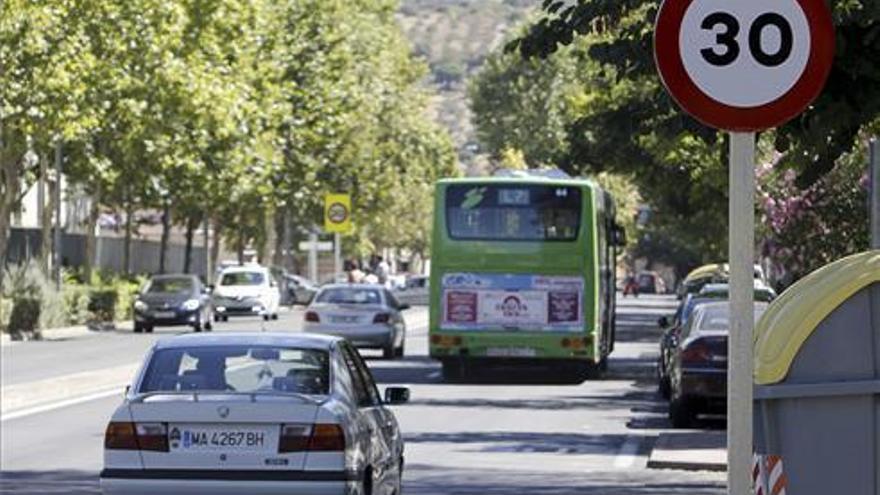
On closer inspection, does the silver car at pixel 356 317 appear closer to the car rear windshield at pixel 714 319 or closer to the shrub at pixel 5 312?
the shrub at pixel 5 312

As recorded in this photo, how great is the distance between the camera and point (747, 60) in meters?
8.00

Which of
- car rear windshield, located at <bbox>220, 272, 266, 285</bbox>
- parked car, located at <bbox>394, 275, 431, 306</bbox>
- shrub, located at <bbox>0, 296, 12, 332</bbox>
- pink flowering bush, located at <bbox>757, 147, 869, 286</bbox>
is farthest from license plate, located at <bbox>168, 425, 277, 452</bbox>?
parked car, located at <bbox>394, 275, 431, 306</bbox>

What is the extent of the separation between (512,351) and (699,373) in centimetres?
969

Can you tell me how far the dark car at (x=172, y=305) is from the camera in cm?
5728

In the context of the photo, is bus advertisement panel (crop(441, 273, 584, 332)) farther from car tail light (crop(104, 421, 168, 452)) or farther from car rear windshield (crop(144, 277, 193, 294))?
car rear windshield (crop(144, 277, 193, 294))

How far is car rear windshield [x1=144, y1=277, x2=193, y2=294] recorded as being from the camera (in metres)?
58.1

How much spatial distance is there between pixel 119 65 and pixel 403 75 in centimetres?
4499

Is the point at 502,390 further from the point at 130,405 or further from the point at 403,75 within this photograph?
the point at 403,75

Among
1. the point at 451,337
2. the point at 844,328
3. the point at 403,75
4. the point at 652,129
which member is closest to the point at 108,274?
the point at 403,75

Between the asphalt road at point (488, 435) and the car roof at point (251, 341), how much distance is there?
4.08m

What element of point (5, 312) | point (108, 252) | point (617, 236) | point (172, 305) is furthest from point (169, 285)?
point (108, 252)

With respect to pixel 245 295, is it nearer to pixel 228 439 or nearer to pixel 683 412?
pixel 683 412

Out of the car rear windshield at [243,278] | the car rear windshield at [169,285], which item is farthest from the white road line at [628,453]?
the car rear windshield at [243,278]

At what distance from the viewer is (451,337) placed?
1383 inches
